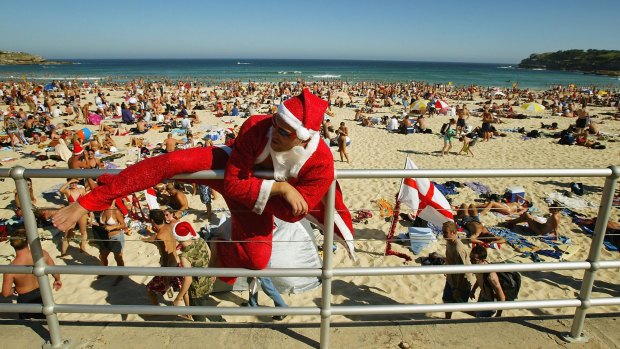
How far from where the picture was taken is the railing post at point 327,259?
1.88 metres

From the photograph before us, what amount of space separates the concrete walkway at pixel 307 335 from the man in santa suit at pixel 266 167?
91cm

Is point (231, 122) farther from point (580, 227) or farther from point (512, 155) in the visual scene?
point (580, 227)

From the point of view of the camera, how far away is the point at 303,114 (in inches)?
67.7

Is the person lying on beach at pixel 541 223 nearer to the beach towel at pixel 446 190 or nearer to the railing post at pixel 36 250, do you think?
the beach towel at pixel 446 190

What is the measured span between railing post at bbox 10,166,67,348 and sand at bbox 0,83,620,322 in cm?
276

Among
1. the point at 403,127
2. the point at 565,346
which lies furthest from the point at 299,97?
the point at 403,127

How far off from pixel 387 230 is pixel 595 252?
19.1 feet

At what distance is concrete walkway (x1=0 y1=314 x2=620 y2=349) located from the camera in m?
2.21

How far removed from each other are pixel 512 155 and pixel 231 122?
45.7 ft

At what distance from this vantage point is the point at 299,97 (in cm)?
178

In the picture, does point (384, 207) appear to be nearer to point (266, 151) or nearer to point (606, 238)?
point (606, 238)

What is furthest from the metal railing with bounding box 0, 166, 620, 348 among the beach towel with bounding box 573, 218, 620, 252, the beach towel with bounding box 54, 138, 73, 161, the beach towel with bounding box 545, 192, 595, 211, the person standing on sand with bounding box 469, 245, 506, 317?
the beach towel with bounding box 54, 138, 73, 161

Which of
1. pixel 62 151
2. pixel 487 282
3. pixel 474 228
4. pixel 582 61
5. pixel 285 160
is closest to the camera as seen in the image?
pixel 285 160

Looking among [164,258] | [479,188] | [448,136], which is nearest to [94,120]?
[164,258]
